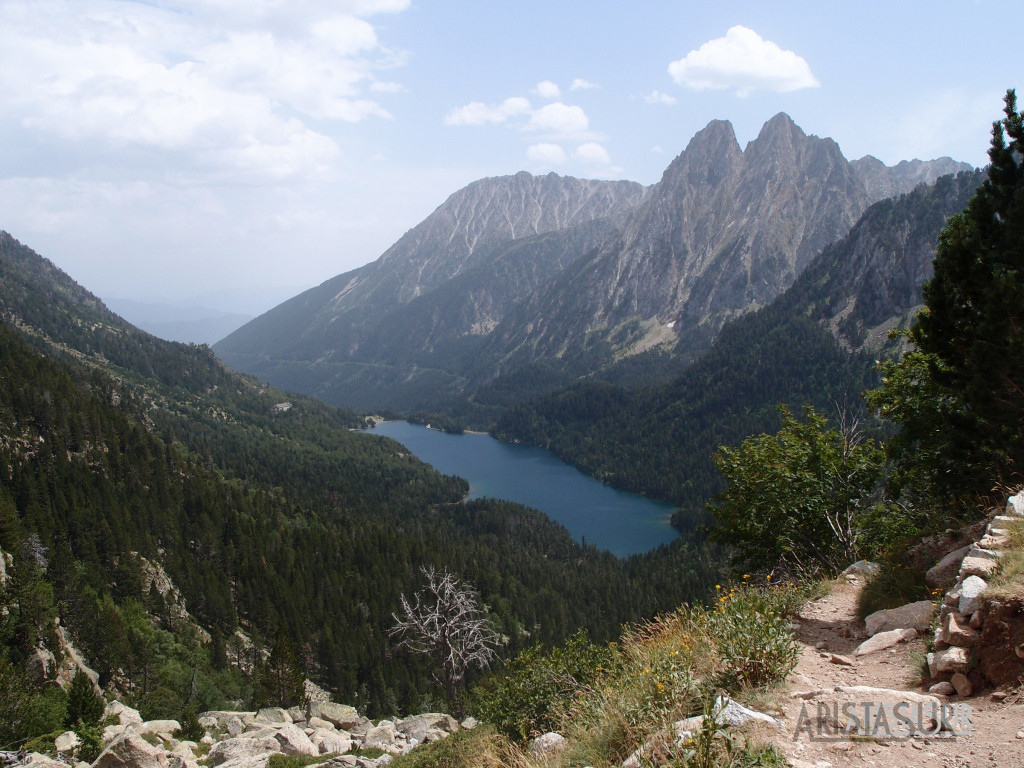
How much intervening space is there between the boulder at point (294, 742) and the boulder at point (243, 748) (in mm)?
358

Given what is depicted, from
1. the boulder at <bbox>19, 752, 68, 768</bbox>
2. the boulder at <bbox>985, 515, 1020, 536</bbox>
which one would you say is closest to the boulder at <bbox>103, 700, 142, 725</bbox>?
the boulder at <bbox>19, 752, 68, 768</bbox>

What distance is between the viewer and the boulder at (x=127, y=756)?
2153 cm

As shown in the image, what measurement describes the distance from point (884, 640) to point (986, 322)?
8.16 metres

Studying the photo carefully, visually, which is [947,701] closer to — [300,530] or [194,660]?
[194,660]

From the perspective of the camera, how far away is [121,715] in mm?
33719

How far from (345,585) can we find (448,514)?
90.9 metres

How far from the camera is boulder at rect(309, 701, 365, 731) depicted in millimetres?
40719

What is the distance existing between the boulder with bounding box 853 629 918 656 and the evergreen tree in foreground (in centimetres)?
648

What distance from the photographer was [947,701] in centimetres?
794

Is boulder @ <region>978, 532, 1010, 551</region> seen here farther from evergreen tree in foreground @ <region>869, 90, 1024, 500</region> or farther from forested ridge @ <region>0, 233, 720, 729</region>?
forested ridge @ <region>0, 233, 720, 729</region>

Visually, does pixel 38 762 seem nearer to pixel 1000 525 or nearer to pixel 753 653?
pixel 753 653

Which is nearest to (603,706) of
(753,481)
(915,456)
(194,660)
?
(753,481)

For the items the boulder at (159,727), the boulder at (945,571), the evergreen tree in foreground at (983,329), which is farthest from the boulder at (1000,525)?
the boulder at (159,727)

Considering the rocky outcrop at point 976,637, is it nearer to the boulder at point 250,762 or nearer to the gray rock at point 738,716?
the gray rock at point 738,716
